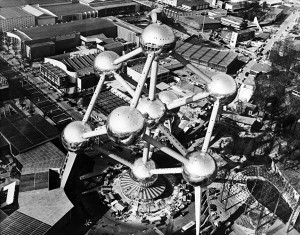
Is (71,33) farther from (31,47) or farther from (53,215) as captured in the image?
(53,215)

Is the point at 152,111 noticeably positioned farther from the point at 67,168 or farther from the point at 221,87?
the point at 67,168

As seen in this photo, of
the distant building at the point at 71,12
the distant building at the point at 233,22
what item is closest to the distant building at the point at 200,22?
the distant building at the point at 233,22

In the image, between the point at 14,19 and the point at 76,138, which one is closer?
the point at 76,138

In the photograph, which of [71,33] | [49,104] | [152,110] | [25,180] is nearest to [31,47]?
[71,33]

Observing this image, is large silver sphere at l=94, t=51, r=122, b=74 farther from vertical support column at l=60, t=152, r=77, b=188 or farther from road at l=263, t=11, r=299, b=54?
road at l=263, t=11, r=299, b=54

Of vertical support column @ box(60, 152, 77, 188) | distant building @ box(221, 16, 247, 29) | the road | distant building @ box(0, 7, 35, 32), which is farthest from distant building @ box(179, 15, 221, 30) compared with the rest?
vertical support column @ box(60, 152, 77, 188)

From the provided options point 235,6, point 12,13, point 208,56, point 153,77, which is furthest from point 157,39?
point 235,6

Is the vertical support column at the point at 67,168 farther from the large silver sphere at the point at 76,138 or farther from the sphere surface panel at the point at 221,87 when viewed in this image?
the sphere surface panel at the point at 221,87
